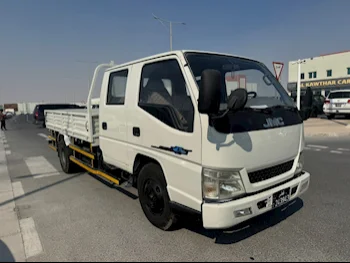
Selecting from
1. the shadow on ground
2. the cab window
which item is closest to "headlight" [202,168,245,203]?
the cab window

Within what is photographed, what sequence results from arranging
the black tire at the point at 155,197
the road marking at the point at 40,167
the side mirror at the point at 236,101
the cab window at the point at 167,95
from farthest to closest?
the road marking at the point at 40,167 → the black tire at the point at 155,197 → the cab window at the point at 167,95 → the side mirror at the point at 236,101

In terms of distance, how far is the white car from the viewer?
17594mm

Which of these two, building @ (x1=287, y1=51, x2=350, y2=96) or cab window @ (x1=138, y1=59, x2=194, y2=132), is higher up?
building @ (x1=287, y1=51, x2=350, y2=96)

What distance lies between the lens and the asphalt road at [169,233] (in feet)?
9.68

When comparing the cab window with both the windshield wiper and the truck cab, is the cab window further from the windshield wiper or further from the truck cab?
the windshield wiper

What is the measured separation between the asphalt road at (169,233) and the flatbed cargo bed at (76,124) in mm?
Result: 1067

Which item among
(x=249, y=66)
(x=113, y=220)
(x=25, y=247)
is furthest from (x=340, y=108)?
(x=25, y=247)

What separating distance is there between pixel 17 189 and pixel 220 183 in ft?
14.8

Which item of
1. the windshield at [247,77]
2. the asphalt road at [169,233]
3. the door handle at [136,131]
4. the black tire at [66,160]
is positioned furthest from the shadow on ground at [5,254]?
the black tire at [66,160]

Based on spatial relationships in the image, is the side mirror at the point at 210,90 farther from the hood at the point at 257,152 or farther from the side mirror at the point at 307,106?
the side mirror at the point at 307,106

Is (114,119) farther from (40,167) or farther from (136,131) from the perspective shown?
(40,167)

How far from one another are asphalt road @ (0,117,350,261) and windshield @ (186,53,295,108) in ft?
5.19

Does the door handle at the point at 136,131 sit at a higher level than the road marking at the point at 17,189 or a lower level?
higher

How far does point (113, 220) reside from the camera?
12.7 ft
